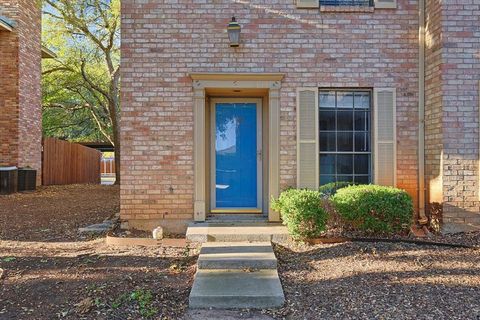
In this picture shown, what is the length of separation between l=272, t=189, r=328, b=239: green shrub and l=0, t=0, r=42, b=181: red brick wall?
9.86 metres

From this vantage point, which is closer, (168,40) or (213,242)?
(213,242)

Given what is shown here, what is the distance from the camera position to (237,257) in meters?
4.86

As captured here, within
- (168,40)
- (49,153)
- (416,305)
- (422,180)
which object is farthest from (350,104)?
(49,153)

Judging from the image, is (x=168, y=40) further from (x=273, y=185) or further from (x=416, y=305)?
(x=416, y=305)

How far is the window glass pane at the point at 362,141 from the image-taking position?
6801 mm

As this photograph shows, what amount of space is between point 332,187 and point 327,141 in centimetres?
74

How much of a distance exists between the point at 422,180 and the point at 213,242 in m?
3.41

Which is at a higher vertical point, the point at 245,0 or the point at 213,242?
the point at 245,0

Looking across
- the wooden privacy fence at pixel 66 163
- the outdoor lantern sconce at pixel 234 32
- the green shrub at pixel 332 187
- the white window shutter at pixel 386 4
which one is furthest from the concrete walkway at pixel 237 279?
the wooden privacy fence at pixel 66 163

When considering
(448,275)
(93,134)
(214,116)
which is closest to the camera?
(448,275)

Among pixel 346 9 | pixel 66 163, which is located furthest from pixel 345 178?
pixel 66 163

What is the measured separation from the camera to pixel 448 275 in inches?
173

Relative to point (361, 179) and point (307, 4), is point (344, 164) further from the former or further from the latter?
point (307, 4)

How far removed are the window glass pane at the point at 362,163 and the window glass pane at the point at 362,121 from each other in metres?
0.44
